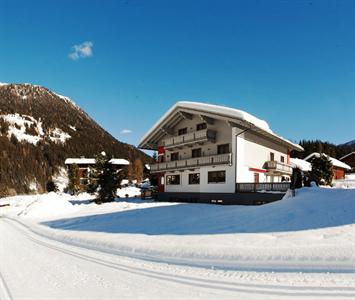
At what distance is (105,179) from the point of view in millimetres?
33688

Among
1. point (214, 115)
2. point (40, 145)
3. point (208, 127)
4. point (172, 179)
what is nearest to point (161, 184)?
point (172, 179)

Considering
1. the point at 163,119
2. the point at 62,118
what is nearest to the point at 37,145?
the point at 62,118

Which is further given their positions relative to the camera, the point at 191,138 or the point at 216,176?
the point at 191,138

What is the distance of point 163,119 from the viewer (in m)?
34.8

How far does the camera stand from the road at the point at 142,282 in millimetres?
6543

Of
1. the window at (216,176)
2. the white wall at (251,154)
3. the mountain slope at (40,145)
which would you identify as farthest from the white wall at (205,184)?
the mountain slope at (40,145)

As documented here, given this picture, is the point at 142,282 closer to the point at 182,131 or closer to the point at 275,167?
the point at 275,167

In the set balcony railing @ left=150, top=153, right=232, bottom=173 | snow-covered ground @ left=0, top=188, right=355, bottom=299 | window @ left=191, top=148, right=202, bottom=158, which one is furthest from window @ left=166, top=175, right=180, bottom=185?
snow-covered ground @ left=0, top=188, right=355, bottom=299

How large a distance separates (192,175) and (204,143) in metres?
3.79

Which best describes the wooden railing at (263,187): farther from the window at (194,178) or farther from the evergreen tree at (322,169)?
the evergreen tree at (322,169)

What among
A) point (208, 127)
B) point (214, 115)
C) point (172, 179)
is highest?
point (214, 115)

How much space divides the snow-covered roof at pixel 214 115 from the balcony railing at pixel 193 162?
3.30 metres

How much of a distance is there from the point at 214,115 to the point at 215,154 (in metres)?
3.97

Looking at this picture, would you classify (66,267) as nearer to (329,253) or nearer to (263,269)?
(263,269)
